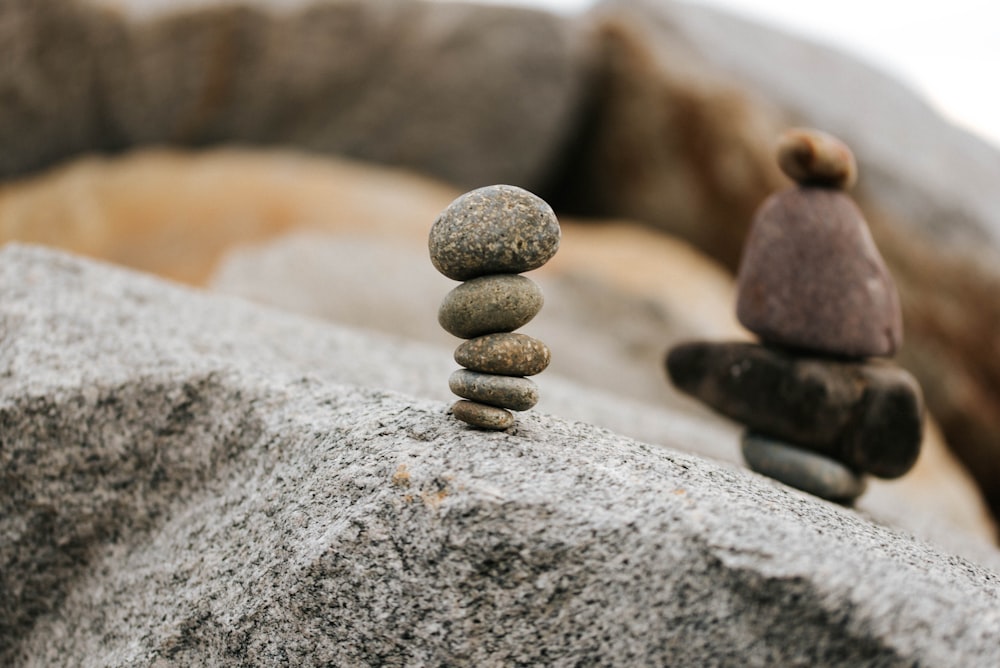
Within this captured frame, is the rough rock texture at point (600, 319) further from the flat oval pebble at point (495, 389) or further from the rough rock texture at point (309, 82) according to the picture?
the rough rock texture at point (309, 82)

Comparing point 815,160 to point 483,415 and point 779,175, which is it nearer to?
point 483,415

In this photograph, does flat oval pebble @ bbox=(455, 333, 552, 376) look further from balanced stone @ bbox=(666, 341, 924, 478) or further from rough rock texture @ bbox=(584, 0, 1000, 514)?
rough rock texture @ bbox=(584, 0, 1000, 514)

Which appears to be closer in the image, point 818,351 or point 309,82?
point 818,351

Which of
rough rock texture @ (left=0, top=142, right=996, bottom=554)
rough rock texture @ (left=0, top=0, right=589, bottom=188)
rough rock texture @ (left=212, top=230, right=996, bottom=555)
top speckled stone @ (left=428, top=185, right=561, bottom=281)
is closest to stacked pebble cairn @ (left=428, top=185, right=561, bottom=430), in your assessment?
top speckled stone @ (left=428, top=185, right=561, bottom=281)

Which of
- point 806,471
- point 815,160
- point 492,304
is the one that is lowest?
point 806,471

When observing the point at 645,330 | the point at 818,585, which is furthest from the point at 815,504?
the point at 645,330

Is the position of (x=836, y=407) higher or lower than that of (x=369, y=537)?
higher

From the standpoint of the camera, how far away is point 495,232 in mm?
1501

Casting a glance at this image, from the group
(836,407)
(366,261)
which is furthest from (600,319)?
(836,407)

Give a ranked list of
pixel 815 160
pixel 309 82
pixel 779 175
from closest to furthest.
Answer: pixel 815 160
pixel 779 175
pixel 309 82

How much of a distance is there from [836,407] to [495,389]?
111 centimetres

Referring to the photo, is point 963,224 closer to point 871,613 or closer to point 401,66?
point 401,66

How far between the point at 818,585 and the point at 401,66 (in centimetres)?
480

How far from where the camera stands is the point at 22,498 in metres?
1.74
